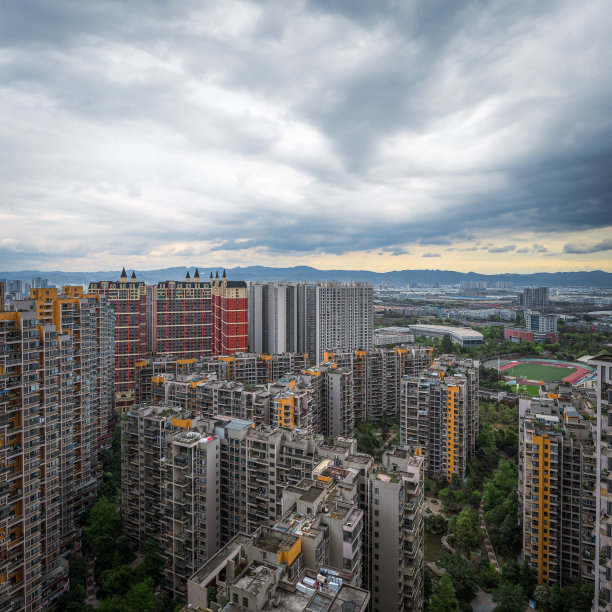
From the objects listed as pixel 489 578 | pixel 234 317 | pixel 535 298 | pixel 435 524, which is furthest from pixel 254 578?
pixel 535 298

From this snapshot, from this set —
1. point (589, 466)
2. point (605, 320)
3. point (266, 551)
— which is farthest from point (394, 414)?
point (266, 551)

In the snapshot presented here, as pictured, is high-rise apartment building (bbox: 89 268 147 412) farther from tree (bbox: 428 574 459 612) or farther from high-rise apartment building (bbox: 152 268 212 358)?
tree (bbox: 428 574 459 612)

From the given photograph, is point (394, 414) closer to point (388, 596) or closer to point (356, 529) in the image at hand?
point (388, 596)

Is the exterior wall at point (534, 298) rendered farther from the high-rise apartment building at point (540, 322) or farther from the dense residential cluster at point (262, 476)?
the dense residential cluster at point (262, 476)

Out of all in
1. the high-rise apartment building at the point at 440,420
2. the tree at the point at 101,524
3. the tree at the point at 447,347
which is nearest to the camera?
the tree at the point at 101,524

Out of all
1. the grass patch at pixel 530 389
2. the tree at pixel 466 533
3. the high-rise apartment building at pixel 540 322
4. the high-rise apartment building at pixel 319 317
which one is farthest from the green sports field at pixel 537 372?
the tree at pixel 466 533

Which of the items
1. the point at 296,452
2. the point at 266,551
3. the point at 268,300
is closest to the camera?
the point at 266,551

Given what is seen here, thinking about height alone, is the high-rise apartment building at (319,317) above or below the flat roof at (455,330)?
above
